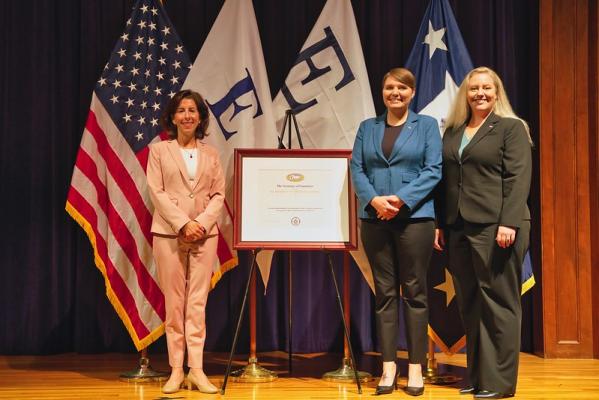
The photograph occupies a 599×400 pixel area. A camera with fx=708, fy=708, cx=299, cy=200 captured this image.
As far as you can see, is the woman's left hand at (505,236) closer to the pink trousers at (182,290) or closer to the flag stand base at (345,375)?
the flag stand base at (345,375)

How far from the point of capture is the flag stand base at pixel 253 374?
160 inches

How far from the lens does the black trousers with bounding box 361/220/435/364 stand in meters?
3.66

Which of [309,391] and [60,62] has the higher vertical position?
[60,62]

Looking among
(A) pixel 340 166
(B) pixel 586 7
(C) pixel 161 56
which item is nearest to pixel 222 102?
(C) pixel 161 56

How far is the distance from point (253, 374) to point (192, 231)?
0.96 m

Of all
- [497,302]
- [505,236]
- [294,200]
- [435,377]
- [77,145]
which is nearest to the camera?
[505,236]

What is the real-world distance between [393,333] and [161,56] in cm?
224

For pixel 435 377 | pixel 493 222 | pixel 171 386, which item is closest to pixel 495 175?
pixel 493 222

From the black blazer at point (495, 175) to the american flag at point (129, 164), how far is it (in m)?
1.88

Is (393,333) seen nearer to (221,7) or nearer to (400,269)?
(400,269)

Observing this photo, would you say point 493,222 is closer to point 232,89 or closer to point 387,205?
point 387,205

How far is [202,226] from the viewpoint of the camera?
380 cm

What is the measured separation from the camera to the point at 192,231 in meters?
3.75

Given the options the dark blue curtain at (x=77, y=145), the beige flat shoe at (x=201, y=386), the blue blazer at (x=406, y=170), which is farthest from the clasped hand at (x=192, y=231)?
the dark blue curtain at (x=77, y=145)
